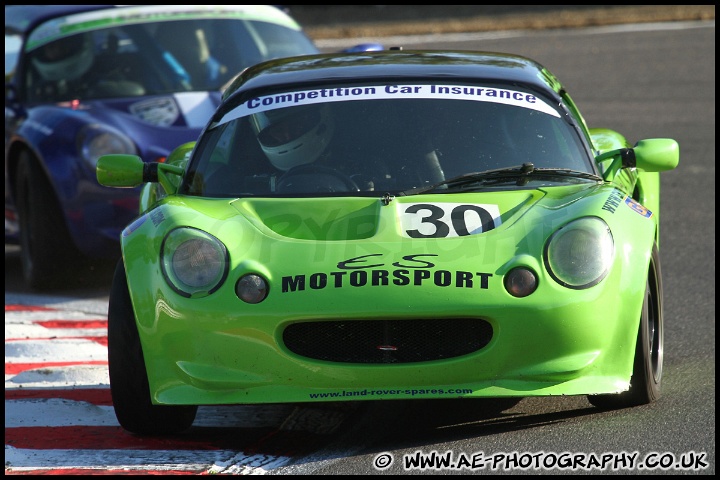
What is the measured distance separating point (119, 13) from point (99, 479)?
5.44 m

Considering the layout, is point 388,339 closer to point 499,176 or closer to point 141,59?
point 499,176

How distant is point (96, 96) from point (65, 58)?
47 centimetres

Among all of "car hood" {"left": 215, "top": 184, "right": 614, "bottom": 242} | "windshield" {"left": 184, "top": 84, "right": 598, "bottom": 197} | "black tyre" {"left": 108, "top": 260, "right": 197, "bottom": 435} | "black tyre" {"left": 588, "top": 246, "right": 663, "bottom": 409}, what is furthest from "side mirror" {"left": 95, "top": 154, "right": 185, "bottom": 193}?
"black tyre" {"left": 588, "top": 246, "right": 663, "bottom": 409}

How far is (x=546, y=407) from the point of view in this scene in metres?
5.04

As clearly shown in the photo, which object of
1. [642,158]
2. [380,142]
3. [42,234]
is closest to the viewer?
[380,142]

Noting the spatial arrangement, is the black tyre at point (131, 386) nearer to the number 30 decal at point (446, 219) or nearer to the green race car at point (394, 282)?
the green race car at point (394, 282)

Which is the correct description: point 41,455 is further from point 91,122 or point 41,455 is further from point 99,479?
point 91,122

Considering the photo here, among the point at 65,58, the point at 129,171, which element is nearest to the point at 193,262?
the point at 129,171

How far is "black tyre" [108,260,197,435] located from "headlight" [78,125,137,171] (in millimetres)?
3071

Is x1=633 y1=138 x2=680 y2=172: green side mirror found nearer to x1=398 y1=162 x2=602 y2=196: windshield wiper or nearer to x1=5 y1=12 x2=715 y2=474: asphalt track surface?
x1=398 y1=162 x2=602 y2=196: windshield wiper

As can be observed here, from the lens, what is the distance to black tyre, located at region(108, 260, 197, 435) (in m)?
4.74

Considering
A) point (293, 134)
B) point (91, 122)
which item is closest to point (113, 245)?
point (91, 122)

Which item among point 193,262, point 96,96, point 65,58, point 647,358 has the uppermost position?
point 193,262

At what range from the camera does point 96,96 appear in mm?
8625
